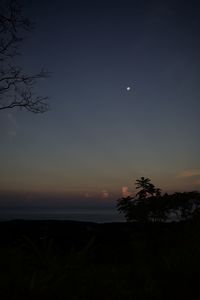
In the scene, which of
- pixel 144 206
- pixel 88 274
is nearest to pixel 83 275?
pixel 88 274

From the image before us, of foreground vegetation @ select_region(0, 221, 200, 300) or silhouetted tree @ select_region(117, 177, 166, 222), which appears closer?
foreground vegetation @ select_region(0, 221, 200, 300)

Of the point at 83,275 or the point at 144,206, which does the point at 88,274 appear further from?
the point at 144,206

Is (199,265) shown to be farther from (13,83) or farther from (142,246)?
(13,83)

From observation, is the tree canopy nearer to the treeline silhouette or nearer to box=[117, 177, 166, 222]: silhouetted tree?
box=[117, 177, 166, 222]: silhouetted tree

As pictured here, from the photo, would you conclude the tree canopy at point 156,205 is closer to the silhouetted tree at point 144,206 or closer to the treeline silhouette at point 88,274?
the silhouetted tree at point 144,206

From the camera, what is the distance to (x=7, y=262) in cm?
587

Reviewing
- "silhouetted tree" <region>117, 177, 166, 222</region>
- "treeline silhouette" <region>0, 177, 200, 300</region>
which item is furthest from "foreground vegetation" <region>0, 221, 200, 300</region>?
"silhouetted tree" <region>117, 177, 166, 222</region>

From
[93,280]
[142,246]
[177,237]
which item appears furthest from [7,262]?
[177,237]

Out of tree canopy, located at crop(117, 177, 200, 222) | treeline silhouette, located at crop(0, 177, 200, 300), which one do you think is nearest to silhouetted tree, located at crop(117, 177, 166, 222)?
tree canopy, located at crop(117, 177, 200, 222)

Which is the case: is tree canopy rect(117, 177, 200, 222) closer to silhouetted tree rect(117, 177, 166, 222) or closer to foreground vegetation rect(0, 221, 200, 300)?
silhouetted tree rect(117, 177, 166, 222)

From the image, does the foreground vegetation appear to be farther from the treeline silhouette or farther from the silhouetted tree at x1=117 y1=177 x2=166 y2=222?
the silhouetted tree at x1=117 y1=177 x2=166 y2=222

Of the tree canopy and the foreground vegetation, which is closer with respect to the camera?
the foreground vegetation

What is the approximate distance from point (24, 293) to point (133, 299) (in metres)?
2.19

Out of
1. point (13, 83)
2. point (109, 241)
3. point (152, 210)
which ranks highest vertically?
point (13, 83)
